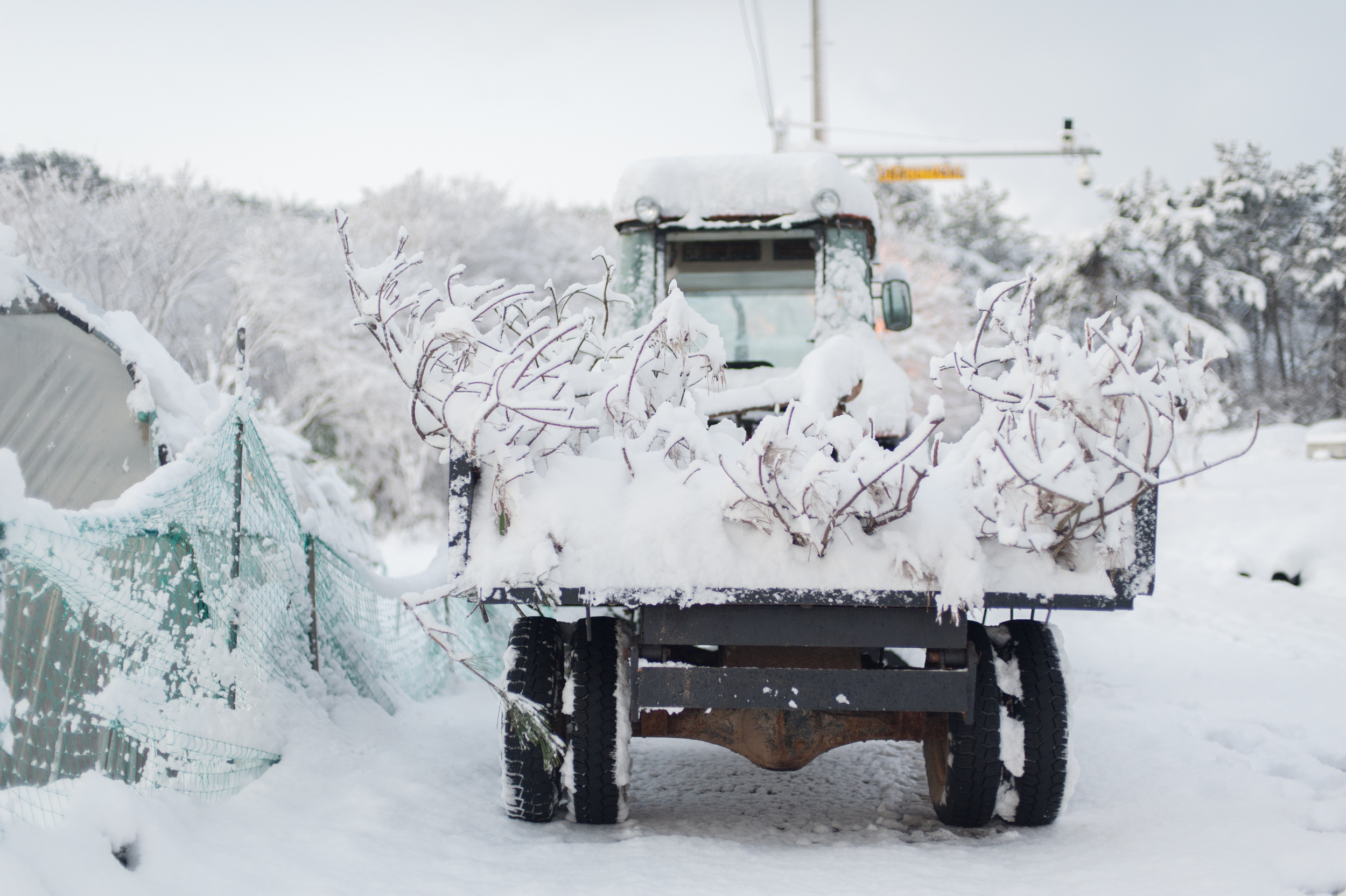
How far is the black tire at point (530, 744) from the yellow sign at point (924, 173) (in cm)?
1379

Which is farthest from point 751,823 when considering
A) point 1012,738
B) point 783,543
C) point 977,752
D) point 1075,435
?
point 1075,435

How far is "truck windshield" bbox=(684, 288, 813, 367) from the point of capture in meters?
5.23

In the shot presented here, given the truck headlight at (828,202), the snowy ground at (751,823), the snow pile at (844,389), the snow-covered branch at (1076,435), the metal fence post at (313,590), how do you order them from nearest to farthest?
the snowy ground at (751,823) < the snow-covered branch at (1076,435) < the snow pile at (844,389) < the metal fence post at (313,590) < the truck headlight at (828,202)

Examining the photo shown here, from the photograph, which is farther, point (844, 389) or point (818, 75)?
point (818, 75)

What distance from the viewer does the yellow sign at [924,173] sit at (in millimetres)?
15707

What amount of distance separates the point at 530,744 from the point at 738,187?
318 centimetres

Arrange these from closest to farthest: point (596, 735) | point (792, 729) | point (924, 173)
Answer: point (596, 735) → point (792, 729) → point (924, 173)

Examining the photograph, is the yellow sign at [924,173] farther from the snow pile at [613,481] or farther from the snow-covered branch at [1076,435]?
the snow pile at [613,481]

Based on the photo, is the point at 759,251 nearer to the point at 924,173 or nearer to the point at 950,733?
the point at 950,733

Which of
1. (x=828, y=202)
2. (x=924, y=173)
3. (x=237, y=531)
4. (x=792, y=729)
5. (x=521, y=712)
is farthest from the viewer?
(x=924, y=173)

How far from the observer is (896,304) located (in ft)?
17.5

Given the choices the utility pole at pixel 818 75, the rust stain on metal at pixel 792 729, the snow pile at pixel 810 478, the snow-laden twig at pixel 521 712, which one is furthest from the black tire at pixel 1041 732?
the utility pole at pixel 818 75

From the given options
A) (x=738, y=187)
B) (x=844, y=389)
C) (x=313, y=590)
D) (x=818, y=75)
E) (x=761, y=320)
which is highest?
(x=818, y=75)

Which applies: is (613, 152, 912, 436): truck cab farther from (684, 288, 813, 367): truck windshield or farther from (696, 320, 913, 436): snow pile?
(696, 320, 913, 436): snow pile
